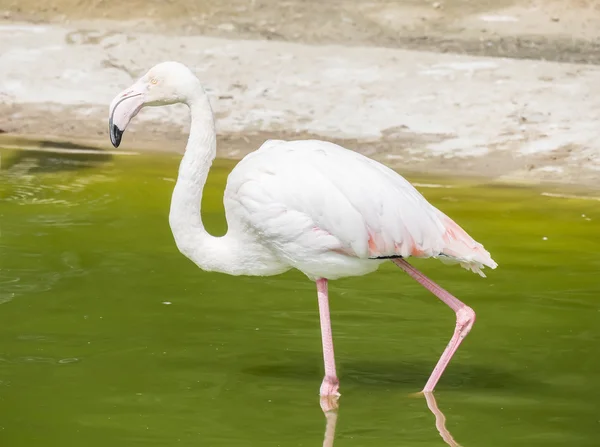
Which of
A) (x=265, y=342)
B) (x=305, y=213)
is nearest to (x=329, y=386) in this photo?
(x=305, y=213)

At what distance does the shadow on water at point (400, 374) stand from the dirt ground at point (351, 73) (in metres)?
4.30

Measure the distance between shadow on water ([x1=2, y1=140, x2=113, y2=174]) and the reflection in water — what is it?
5.04 meters

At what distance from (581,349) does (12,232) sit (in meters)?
3.60

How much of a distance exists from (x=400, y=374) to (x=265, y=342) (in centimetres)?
71

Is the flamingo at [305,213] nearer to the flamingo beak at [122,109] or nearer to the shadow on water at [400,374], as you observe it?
the flamingo beak at [122,109]

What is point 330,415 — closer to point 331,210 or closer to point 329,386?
point 329,386

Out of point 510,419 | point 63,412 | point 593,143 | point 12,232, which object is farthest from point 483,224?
point 63,412

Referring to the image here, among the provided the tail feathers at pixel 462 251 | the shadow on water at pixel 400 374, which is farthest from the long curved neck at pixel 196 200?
the tail feathers at pixel 462 251

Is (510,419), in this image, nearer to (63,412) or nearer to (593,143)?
(63,412)

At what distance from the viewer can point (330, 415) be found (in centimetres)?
517

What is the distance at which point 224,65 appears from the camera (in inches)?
481

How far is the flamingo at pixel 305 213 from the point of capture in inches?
205

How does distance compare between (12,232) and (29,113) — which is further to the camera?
(29,113)

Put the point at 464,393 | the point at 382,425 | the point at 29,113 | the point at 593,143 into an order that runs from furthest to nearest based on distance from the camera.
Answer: the point at 29,113 < the point at 593,143 < the point at 464,393 < the point at 382,425
